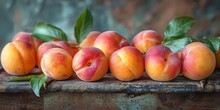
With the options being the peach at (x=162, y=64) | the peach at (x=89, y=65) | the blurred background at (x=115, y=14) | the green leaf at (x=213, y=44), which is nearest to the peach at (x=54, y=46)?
the peach at (x=89, y=65)

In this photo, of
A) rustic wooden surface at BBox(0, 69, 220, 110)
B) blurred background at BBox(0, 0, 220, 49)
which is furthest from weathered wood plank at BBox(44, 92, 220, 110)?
blurred background at BBox(0, 0, 220, 49)

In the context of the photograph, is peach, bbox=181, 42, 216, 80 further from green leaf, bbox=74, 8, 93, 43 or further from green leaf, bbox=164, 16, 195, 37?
green leaf, bbox=74, 8, 93, 43

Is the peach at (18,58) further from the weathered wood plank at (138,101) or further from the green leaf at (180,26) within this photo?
the green leaf at (180,26)

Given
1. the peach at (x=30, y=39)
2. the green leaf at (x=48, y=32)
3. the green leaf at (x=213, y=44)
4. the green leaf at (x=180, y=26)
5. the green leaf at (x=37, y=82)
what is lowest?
the green leaf at (x=37, y=82)

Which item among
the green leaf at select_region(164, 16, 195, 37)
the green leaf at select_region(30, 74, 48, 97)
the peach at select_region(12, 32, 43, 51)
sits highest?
the green leaf at select_region(164, 16, 195, 37)

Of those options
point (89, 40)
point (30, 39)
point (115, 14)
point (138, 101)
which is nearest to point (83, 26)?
point (89, 40)

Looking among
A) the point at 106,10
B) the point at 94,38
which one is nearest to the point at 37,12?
the point at 106,10
